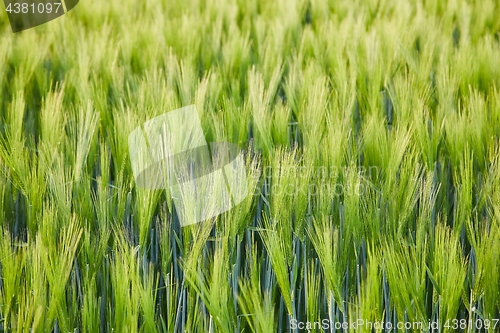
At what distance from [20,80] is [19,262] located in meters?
0.75

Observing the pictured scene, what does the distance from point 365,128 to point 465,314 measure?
43 centimetres

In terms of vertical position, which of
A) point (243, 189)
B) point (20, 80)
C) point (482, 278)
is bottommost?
point (482, 278)

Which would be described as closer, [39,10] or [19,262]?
[19,262]

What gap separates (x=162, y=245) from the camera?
0.90 metres

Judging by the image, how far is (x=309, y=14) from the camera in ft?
7.74

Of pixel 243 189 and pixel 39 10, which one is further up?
pixel 39 10

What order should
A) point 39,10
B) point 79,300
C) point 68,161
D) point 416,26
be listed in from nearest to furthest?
1. point 79,300
2. point 68,161
3. point 416,26
4. point 39,10

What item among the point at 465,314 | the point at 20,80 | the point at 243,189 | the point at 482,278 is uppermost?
the point at 20,80

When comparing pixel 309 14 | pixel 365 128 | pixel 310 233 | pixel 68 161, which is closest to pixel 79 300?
pixel 68 161

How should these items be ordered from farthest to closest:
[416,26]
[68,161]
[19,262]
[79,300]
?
[416,26]
[68,161]
[79,300]
[19,262]

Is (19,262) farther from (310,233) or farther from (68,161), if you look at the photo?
(310,233)

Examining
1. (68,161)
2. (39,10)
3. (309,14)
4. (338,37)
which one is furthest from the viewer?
(309,14)

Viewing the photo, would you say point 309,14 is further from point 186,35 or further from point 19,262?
point 19,262

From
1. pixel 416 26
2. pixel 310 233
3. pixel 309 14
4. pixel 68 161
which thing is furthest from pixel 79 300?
pixel 309 14
